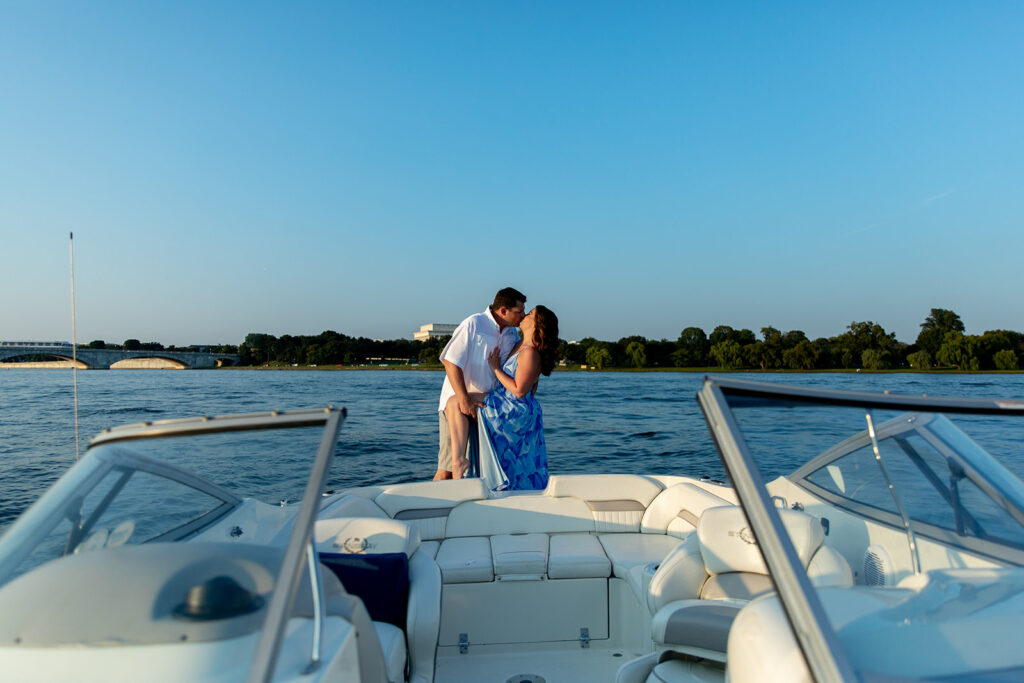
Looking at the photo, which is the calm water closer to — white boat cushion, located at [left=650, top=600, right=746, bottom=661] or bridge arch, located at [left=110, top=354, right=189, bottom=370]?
white boat cushion, located at [left=650, top=600, right=746, bottom=661]

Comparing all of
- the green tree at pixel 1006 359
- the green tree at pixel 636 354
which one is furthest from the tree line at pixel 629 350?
the green tree at pixel 1006 359

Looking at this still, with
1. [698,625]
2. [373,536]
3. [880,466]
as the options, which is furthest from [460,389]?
[880,466]

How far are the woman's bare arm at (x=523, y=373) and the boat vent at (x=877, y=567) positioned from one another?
119 inches

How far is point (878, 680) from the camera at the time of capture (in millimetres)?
1003

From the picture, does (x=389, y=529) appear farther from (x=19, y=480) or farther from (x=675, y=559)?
(x=19, y=480)

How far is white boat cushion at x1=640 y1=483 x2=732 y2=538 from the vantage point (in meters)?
3.48

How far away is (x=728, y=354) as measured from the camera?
35750 millimetres

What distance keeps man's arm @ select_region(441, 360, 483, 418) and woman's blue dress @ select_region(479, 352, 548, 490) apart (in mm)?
85

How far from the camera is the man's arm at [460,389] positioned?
4.64 metres

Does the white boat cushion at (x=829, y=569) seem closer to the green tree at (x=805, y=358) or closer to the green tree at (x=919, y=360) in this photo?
the green tree at (x=919, y=360)

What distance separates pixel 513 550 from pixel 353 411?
72.3ft

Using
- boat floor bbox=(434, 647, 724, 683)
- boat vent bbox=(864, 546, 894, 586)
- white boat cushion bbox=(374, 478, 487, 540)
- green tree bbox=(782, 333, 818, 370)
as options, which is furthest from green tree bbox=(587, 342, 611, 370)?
boat vent bbox=(864, 546, 894, 586)

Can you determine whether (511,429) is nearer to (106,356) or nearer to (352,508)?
(352,508)

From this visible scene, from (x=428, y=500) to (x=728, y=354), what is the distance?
34.6 m
